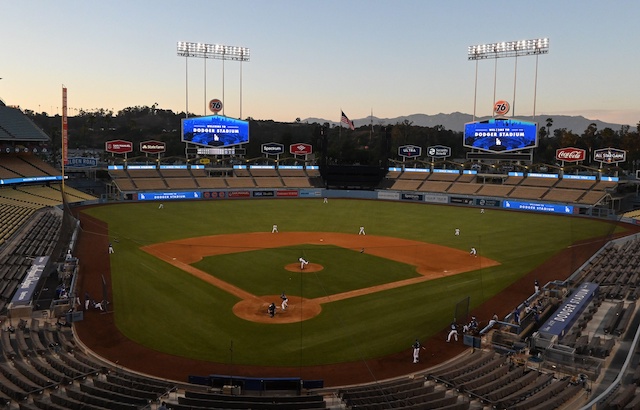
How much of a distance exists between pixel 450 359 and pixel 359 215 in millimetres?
40645

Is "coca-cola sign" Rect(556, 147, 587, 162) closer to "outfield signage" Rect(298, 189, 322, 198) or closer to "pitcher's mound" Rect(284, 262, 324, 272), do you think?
"outfield signage" Rect(298, 189, 322, 198)

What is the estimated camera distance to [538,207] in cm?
6328

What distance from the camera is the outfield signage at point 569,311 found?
19.5 meters

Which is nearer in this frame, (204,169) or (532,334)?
(532,334)

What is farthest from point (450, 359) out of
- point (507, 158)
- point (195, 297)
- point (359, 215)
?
point (507, 158)

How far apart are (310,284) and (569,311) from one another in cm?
1397

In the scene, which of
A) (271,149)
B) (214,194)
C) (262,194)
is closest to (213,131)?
(214,194)

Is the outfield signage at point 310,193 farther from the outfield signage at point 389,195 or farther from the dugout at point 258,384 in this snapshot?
the dugout at point 258,384

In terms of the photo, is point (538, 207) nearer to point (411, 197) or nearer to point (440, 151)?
point (411, 197)

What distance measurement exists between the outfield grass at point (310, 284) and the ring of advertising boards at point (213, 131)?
21.3 meters

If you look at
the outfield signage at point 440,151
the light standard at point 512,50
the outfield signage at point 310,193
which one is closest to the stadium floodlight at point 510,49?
the light standard at point 512,50

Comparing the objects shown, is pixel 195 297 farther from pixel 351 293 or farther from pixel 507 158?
pixel 507 158

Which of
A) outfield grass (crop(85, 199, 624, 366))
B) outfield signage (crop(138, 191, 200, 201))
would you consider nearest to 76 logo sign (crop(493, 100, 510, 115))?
outfield grass (crop(85, 199, 624, 366))

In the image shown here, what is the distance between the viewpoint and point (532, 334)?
20.5 meters
